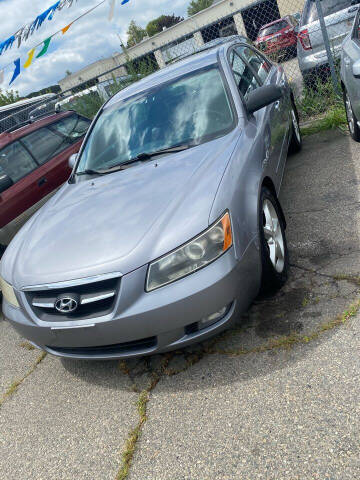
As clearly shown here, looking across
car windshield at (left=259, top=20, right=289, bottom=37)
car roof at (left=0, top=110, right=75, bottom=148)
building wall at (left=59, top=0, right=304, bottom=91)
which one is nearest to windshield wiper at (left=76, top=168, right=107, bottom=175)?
car roof at (left=0, top=110, right=75, bottom=148)

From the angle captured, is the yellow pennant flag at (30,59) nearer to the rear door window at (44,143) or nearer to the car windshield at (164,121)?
the rear door window at (44,143)

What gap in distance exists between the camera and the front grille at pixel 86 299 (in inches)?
92.0

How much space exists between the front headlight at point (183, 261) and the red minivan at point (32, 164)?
273cm

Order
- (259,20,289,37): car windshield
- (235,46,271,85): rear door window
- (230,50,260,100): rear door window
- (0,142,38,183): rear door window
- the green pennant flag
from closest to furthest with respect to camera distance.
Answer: (230,50,260,100): rear door window < (235,46,271,85): rear door window < (0,142,38,183): rear door window < the green pennant flag < (259,20,289,37): car windshield

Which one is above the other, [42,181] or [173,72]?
[173,72]

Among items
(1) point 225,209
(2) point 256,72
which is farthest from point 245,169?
(2) point 256,72

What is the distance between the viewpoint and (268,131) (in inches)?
145

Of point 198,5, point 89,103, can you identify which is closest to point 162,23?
point 198,5

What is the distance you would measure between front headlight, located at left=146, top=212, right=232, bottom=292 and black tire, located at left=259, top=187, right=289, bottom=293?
18.4 inches

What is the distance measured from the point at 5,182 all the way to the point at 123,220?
9.02ft

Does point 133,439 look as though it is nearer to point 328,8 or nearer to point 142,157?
point 142,157

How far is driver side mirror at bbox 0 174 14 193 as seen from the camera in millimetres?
4772

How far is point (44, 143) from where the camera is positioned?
580 cm

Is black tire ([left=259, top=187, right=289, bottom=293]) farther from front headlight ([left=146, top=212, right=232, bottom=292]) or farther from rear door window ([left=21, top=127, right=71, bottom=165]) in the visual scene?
rear door window ([left=21, top=127, right=71, bottom=165])
